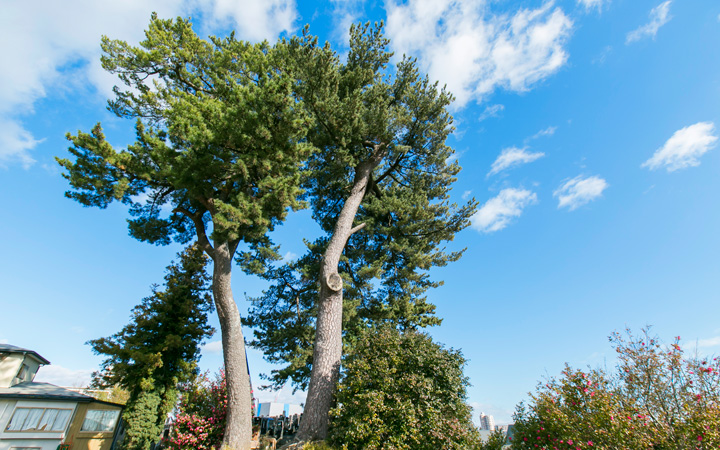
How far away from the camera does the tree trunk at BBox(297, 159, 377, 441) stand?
8672 millimetres

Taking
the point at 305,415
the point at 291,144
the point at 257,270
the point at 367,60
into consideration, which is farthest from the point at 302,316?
the point at 367,60

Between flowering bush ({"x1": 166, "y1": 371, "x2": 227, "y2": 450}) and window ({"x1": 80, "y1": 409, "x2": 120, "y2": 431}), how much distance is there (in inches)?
380

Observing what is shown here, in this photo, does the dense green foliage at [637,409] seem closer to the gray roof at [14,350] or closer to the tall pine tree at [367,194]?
the tall pine tree at [367,194]

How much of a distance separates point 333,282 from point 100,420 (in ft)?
54.4

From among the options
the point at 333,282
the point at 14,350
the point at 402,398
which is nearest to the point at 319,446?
the point at 402,398

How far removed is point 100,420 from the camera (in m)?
16.9

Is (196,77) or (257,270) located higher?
(196,77)

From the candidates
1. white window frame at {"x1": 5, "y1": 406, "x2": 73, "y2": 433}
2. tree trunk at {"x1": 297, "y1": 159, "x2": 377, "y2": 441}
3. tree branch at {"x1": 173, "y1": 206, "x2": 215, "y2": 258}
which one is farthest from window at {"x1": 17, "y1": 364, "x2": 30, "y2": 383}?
tree trunk at {"x1": 297, "y1": 159, "x2": 377, "y2": 441}

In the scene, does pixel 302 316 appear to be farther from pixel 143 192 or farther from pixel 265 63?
pixel 265 63

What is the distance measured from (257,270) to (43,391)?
15470 mm

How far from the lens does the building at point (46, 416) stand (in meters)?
15.2

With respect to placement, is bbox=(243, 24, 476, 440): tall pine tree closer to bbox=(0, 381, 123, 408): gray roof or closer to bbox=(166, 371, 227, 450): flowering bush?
bbox=(166, 371, 227, 450): flowering bush

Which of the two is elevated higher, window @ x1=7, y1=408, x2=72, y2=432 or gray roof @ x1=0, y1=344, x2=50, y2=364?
gray roof @ x1=0, y1=344, x2=50, y2=364

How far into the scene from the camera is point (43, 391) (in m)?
16.9
